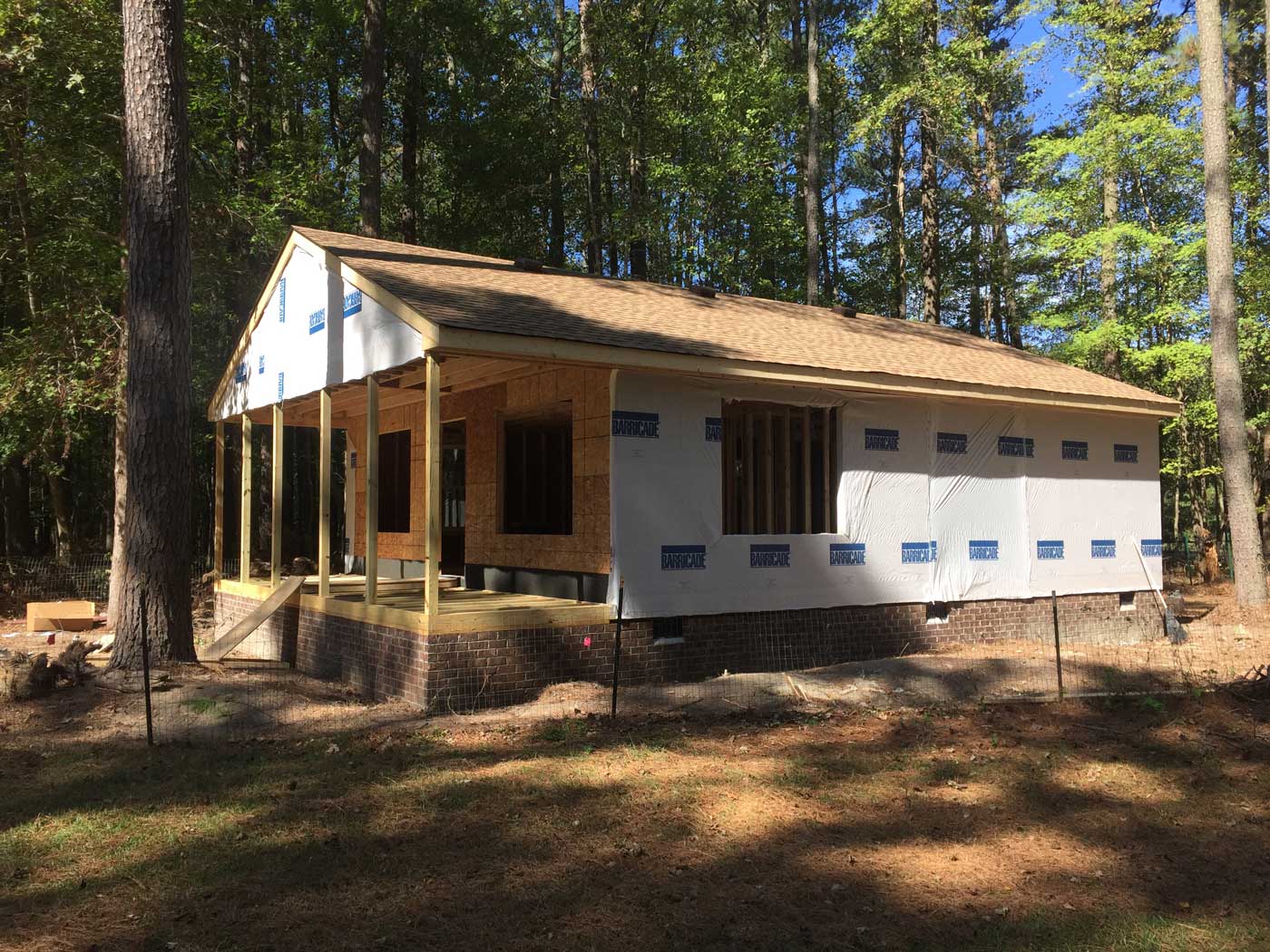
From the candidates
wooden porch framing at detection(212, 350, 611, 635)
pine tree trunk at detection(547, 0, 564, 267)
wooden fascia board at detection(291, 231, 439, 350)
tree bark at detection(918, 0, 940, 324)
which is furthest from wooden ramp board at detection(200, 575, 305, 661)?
tree bark at detection(918, 0, 940, 324)

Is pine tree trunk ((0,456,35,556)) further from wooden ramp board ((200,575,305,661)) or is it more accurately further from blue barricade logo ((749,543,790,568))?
blue barricade logo ((749,543,790,568))

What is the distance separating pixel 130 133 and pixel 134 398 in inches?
113

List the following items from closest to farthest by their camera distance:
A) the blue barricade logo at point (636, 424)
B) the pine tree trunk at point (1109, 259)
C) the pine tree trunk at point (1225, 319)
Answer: the blue barricade logo at point (636, 424), the pine tree trunk at point (1225, 319), the pine tree trunk at point (1109, 259)

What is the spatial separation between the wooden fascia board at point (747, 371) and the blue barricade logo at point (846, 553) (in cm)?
181

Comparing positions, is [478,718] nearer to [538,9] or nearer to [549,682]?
[549,682]

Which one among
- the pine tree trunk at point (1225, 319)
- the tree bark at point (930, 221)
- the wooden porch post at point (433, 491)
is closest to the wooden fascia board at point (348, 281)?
the wooden porch post at point (433, 491)

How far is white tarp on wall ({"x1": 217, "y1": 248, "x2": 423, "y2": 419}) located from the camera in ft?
32.8

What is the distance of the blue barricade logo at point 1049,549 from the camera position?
13.2 meters

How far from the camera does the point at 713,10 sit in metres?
29.4

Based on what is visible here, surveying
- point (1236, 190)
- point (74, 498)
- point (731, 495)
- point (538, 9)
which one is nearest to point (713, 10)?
point (538, 9)

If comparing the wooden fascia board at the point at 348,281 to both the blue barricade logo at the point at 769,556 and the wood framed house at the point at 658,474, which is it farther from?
the blue barricade logo at the point at 769,556

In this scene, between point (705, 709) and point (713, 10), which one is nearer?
point (705, 709)

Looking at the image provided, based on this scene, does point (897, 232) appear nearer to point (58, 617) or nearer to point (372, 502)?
point (58, 617)

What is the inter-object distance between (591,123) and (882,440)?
17.7 metres
